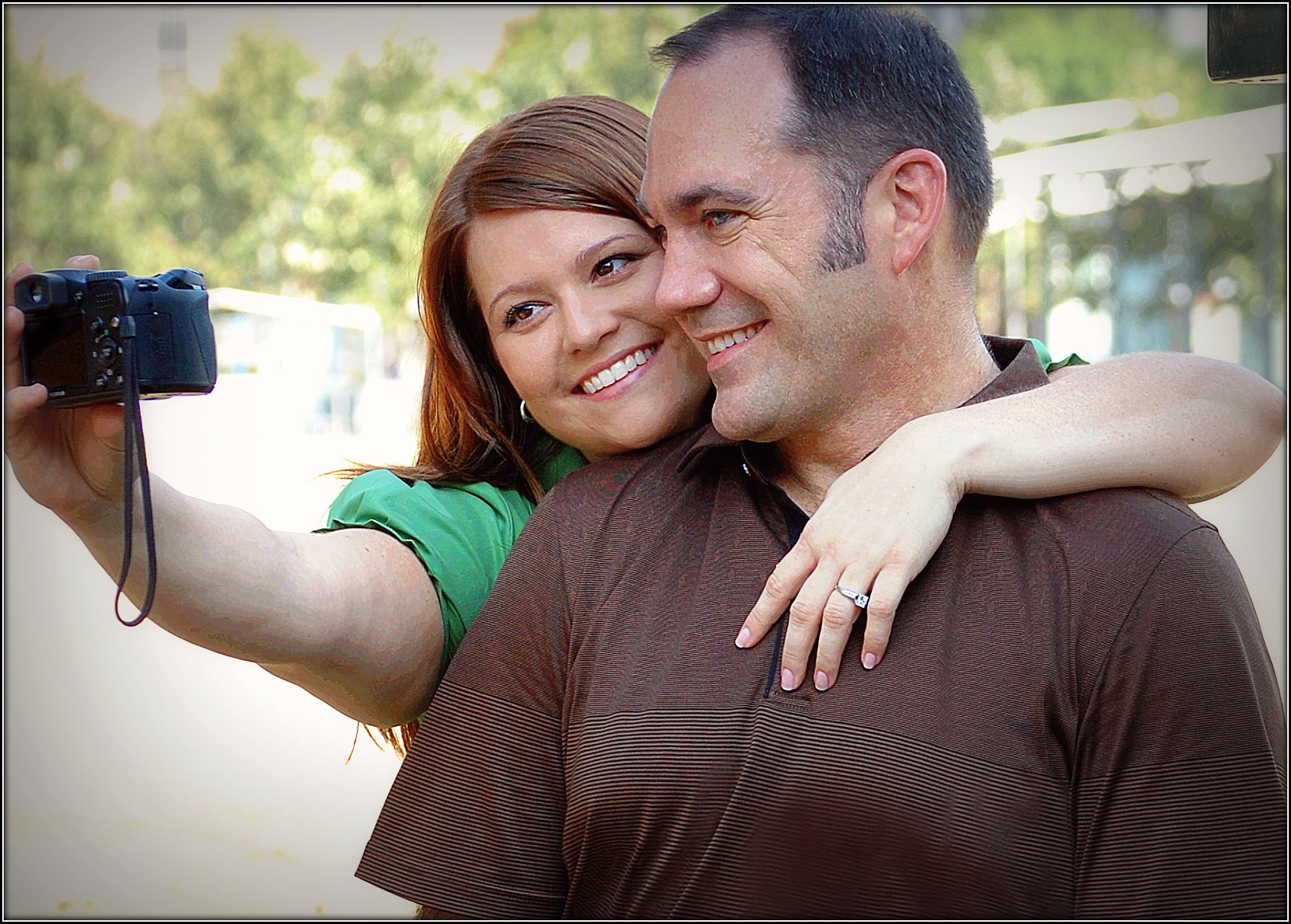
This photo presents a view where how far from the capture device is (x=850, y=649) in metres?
1.94

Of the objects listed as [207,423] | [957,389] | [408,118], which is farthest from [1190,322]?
[957,389]

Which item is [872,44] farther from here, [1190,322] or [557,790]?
[1190,322]

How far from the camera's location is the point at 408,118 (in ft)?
57.5

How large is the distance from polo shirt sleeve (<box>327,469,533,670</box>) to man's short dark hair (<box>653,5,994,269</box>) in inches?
32.6

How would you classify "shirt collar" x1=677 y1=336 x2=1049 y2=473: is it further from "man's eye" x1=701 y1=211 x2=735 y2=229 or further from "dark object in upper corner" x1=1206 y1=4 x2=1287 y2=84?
"dark object in upper corner" x1=1206 y1=4 x2=1287 y2=84

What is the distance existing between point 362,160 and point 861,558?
671 inches

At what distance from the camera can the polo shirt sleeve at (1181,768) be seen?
1744 millimetres

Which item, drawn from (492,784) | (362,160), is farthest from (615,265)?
(362,160)

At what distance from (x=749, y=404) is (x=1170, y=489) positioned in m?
0.67

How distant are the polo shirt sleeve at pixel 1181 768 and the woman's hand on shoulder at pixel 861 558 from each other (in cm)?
30

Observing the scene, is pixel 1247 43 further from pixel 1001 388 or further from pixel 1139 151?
pixel 1139 151

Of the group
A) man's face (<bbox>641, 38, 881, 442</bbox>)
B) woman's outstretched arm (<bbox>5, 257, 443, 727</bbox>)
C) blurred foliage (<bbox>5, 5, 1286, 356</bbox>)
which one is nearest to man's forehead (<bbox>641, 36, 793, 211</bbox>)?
man's face (<bbox>641, 38, 881, 442</bbox>)

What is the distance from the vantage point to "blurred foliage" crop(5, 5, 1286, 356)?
15883 mm

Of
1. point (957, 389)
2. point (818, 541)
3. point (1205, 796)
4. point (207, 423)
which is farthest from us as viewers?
point (207, 423)
